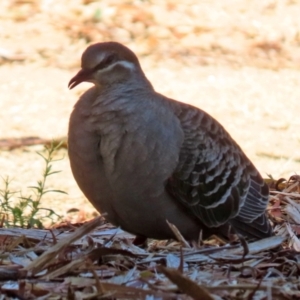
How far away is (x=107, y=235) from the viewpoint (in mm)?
4895

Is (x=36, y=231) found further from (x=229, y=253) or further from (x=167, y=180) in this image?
(x=229, y=253)

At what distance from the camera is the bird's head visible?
4.73m

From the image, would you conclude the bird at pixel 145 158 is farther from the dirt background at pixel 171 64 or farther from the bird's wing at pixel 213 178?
the dirt background at pixel 171 64

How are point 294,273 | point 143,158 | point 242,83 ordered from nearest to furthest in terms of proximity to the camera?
point 294,273 → point 143,158 → point 242,83

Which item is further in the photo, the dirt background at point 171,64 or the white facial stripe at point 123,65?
the dirt background at point 171,64

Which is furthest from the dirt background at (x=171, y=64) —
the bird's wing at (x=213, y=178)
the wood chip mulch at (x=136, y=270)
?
the wood chip mulch at (x=136, y=270)

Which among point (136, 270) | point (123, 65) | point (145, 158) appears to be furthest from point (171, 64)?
point (136, 270)

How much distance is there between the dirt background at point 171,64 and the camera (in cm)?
859

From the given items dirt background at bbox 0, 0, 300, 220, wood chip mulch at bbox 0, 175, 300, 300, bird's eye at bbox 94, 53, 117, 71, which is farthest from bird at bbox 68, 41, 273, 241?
dirt background at bbox 0, 0, 300, 220

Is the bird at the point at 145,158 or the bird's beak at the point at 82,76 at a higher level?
the bird's beak at the point at 82,76

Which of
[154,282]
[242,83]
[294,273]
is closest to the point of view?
[154,282]

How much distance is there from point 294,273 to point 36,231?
4.63ft

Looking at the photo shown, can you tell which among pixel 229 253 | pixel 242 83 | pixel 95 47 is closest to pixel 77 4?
pixel 242 83

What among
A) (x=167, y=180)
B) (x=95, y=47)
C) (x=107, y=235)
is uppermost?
(x=95, y=47)
